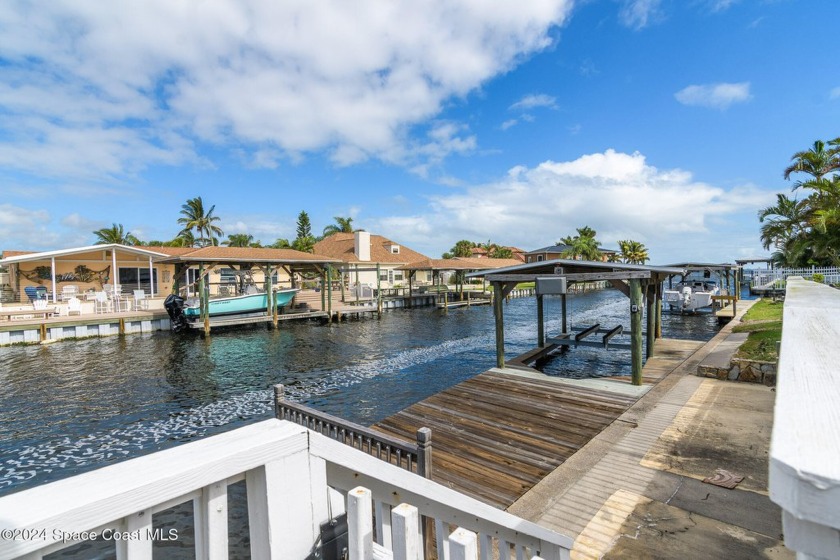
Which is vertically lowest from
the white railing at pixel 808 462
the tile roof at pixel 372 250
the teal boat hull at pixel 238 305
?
the teal boat hull at pixel 238 305

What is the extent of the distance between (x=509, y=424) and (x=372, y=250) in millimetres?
39130

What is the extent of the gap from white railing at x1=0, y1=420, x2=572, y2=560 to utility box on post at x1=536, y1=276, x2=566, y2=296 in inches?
342

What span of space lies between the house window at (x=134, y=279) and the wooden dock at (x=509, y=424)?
97.6 feet

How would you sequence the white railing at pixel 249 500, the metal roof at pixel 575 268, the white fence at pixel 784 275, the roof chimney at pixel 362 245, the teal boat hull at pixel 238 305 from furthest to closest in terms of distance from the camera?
the roof chimney at pixel 362 245 → the white fence at pixel 784 275 → the teal boat hull at pixel 238 305 → the metal roof at pixel 575 268 → the white railing at pixel 249 500

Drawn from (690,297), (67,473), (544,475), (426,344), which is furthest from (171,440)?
(690,297)

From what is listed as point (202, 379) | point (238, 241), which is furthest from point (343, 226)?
point (202, 379)

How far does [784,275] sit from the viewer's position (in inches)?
1307

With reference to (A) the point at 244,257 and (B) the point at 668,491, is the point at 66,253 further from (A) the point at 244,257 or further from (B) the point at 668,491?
(B) the point at 668,491

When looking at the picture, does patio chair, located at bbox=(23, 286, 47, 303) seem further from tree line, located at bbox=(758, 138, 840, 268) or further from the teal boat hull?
tree line, located at bbox=(758, 138, 840, 268)

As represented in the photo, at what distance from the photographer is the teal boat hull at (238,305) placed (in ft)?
74.5

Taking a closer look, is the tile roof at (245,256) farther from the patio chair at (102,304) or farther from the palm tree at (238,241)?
the palm tree at (238,241)

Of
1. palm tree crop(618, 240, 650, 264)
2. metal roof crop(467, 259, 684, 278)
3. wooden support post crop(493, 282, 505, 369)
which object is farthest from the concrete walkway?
palm tree crop(618, 240, 650, 264)

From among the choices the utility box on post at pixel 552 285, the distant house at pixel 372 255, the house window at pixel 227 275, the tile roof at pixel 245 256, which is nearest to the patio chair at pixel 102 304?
the tile roof at pixel 245 256

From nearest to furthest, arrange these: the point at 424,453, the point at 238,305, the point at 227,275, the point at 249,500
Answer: the point at 249,500 < the point at 424,453 < the point at 238,305 < the point at 227,275
